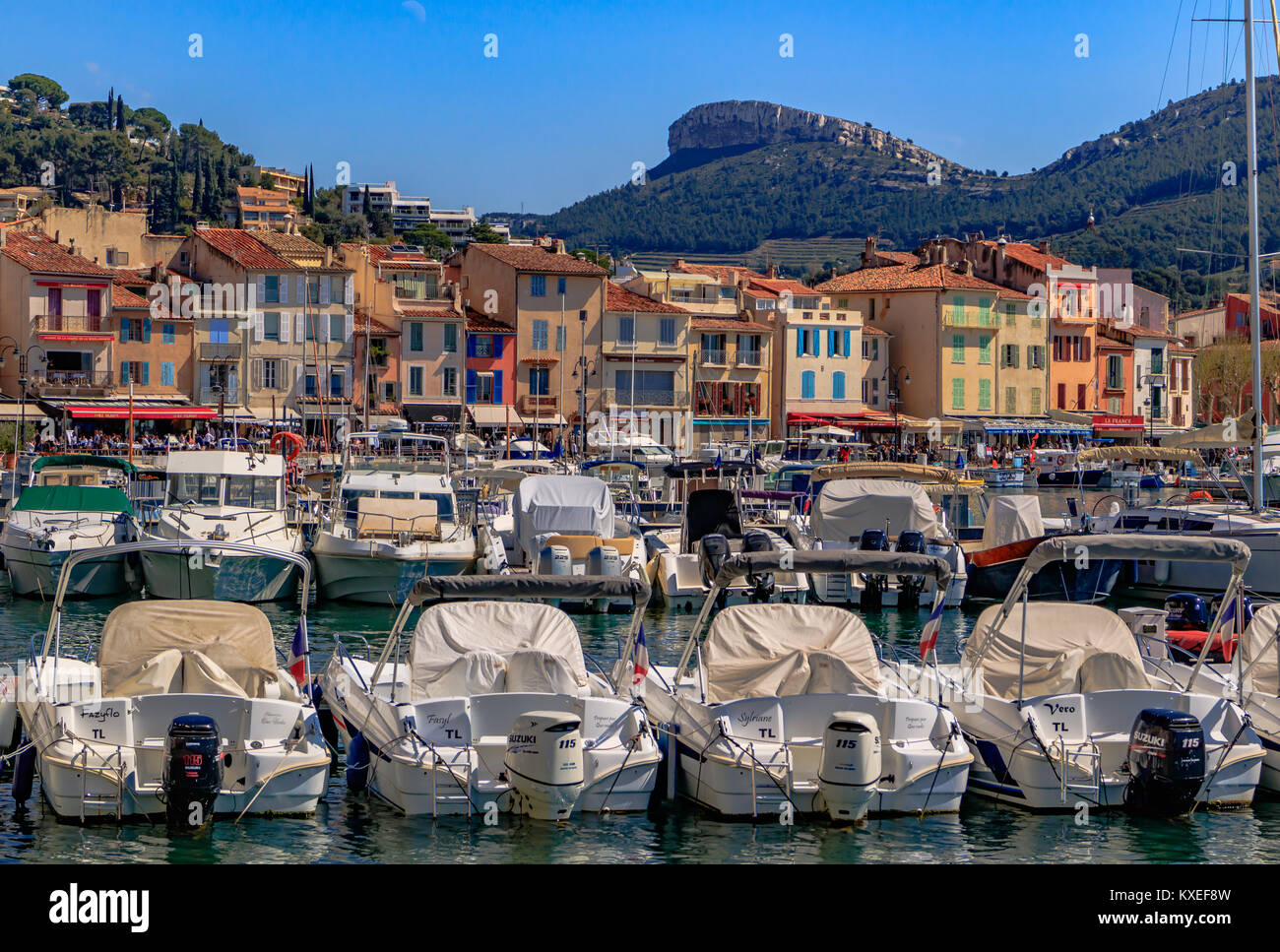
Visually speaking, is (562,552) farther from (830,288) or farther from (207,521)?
(830,288)

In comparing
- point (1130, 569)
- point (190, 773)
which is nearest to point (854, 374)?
point (1130, 569)

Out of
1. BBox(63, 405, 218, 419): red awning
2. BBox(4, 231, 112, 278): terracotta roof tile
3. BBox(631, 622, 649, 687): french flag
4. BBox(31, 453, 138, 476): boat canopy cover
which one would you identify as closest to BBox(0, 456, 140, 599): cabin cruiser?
BBox(31, 453, 138, 476): boat canopy cover

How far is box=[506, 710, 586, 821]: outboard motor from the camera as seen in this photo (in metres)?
13.7

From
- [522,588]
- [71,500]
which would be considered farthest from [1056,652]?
[71,500]

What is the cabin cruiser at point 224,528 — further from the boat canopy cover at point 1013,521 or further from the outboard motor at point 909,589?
the boat canopy cover at point 1013,521

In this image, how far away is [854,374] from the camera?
8575cm

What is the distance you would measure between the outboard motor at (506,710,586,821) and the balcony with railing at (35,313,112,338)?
58340 millimetres

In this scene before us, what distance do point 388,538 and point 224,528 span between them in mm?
3229

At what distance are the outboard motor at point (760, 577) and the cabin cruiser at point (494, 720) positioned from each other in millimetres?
11680

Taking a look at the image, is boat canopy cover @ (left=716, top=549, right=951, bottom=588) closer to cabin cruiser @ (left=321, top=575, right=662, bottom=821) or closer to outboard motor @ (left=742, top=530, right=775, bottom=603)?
cabin cruiser @ (left=321, top=575, right=662, bottom=821)

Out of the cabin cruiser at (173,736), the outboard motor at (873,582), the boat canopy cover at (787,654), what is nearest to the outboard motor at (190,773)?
the cabin cruiser at (173,736)

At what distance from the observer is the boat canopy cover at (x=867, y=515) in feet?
109
